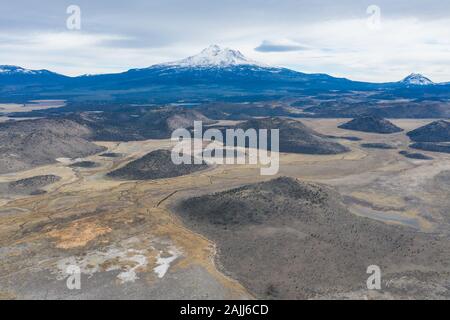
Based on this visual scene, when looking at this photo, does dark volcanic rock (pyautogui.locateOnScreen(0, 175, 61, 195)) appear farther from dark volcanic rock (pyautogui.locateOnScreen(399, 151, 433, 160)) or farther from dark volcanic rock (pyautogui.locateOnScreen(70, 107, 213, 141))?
dark volcanic rock (pyautogui.locateOnScreen(399, 151, 433, 160))

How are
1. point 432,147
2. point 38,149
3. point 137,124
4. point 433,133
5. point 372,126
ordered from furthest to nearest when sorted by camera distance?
point 137,124, point 372,126, point 433,133, point 432,147, point 38,149

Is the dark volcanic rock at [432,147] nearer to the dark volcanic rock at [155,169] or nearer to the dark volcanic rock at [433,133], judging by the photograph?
the dark volcanic rock at [433,133]

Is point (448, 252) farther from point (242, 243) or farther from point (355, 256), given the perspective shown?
point (242, 243)

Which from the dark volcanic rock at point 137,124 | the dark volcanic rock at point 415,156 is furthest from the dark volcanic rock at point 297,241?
the dark volcanic rock at point 137,124

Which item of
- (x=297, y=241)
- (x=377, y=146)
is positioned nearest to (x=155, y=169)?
(x=297, y=241)

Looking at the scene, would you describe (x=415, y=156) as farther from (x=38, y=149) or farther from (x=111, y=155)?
(x=38, y=149)

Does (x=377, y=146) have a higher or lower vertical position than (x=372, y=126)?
lower
